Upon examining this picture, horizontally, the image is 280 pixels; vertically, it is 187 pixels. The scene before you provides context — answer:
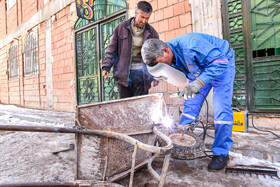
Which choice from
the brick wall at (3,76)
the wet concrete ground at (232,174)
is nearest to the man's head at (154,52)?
the wet concrete ground at (232,174)

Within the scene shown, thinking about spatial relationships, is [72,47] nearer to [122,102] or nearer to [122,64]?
[122,64]

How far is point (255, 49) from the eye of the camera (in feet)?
11.2

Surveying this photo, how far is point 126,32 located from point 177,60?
1184mm

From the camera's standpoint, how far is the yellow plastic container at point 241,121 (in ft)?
9.57

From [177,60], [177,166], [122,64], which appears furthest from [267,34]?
[177,166]

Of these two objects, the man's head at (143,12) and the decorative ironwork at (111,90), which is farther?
the decorative ironwork at (111,90)

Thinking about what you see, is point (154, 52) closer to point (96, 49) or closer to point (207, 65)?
point (207, 65)

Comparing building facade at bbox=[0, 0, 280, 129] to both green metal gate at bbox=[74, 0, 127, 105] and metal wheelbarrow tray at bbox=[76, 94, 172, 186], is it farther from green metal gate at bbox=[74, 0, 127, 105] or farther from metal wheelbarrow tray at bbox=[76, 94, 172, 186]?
metal wheelbarrow tray at bbox=[76, 94, 172, 186]

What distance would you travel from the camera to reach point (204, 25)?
371cm

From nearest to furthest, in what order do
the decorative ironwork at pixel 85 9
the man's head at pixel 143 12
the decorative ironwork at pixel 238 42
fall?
the man's head at pixel 143 12, the decorative ironwork at pixel 238 42, the decorative ironwork at pixel 85 9

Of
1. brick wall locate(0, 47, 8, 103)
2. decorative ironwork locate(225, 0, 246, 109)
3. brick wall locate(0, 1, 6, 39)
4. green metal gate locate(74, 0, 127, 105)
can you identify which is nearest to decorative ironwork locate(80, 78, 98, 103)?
green metal gate locate(74, 0, 127, 105)

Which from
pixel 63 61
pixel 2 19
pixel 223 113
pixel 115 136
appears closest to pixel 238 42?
pixel 223 113

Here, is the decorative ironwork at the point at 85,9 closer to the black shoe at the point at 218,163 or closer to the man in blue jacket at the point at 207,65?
the man in blue jacket at the point at 207,65

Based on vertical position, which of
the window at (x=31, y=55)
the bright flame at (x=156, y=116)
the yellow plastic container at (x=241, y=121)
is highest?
the window at (x=31, y=55)
